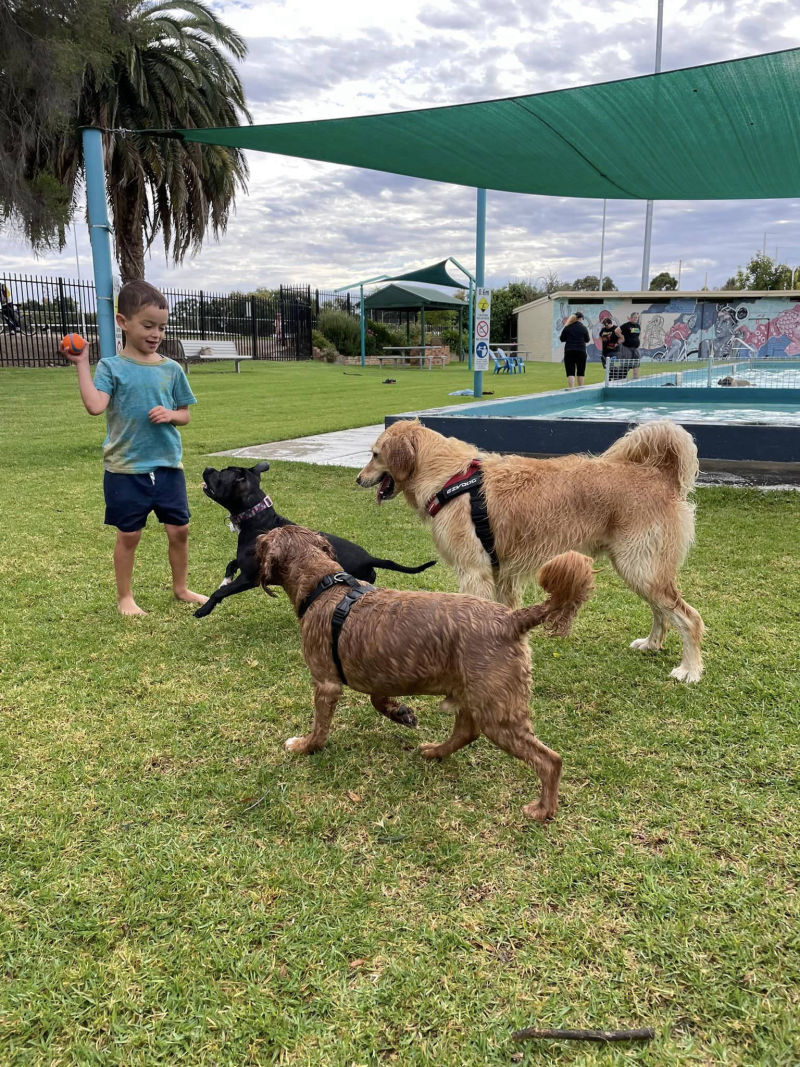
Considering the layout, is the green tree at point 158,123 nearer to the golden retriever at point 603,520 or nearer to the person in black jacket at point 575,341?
the person in black jacket at point 575,341

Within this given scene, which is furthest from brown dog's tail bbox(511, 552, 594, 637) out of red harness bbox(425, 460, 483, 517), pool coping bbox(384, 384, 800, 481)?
pool coping bbox(384, 384, 800, 481)

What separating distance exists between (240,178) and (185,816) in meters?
31.5

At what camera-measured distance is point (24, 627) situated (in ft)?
14.8

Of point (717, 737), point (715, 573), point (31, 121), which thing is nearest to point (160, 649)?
point (717, 737)

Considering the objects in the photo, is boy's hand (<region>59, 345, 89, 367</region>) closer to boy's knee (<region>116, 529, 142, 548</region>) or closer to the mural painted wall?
boy's knee (<region>116, 529, 142, 548</region>)

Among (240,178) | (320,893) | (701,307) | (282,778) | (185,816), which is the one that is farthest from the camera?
(701,307)

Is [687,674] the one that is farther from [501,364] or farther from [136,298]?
[501,364]

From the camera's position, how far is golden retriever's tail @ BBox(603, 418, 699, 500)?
3.94 meters

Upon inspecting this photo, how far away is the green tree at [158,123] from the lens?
957 inches

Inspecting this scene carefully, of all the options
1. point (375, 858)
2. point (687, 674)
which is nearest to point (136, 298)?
point (375, 858)

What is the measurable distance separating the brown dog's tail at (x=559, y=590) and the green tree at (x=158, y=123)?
23.7 metres

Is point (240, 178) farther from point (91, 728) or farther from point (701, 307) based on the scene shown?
point (91, 728)

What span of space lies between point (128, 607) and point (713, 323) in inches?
1761

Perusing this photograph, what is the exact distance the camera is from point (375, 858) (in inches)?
99.3
